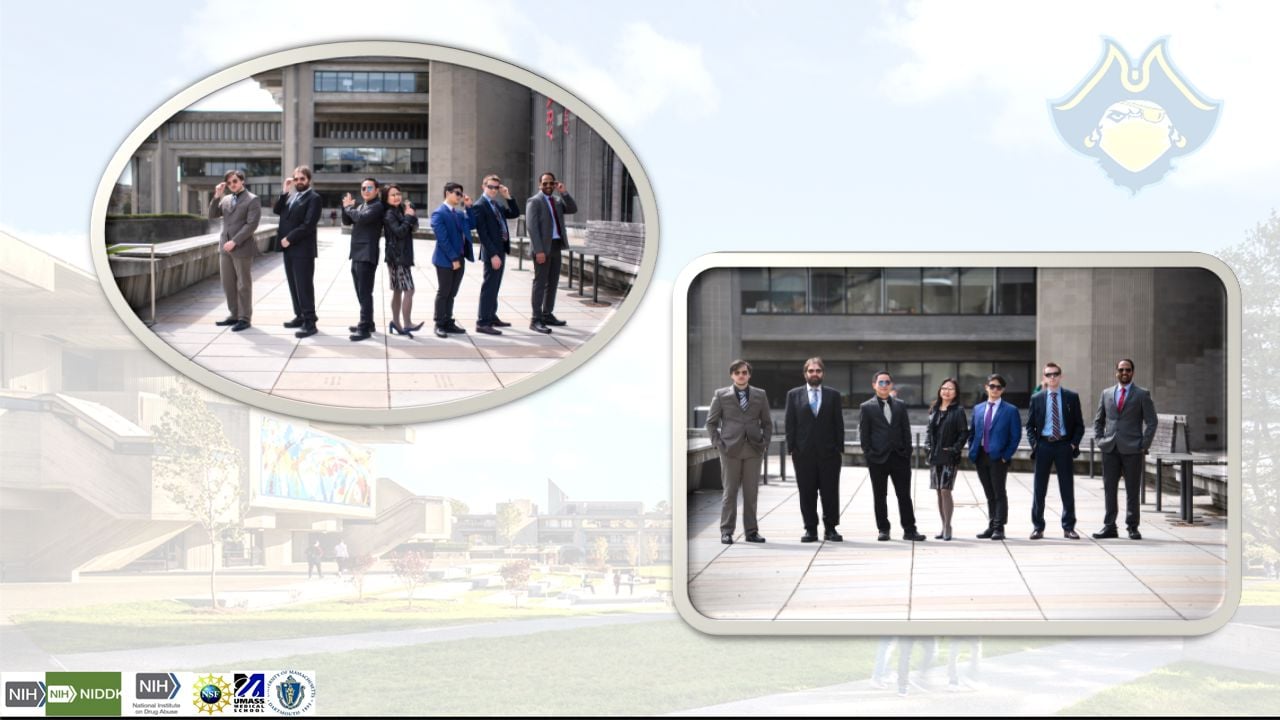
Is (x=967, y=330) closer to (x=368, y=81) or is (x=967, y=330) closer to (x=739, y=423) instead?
(x=739, y=423)

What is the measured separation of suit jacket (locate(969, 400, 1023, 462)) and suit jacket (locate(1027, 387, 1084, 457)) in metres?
0.05

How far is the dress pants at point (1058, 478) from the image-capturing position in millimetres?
5574

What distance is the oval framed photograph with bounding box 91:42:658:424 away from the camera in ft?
17.6

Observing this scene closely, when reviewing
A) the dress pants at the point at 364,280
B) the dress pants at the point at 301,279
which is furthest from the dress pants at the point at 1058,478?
the dress pants at the point at 301,279

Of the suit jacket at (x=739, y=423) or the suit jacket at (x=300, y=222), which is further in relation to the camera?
the suit jacket at (x=300, y=222)

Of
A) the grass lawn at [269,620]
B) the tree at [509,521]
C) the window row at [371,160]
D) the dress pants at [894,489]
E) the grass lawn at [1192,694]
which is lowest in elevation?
the grass lawn at [1192,694]

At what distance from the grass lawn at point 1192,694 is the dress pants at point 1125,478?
706mm

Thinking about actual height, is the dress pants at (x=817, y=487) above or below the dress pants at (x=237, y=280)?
below

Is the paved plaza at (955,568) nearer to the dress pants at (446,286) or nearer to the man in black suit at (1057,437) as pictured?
the man in black suit at (1057,437)

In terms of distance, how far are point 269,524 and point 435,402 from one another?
1215 millimetres

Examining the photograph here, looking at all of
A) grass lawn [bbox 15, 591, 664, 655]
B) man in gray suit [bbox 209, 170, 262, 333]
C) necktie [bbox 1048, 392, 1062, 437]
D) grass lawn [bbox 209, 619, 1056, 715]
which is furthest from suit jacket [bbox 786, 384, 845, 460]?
man in gray suit [bbox 209, 170, 262, 333]

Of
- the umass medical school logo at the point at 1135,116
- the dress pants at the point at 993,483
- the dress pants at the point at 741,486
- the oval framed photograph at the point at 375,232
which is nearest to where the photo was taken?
the umass medical school logo at the point at 1135,116

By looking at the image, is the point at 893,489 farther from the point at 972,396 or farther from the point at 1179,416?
the point at 1179,416

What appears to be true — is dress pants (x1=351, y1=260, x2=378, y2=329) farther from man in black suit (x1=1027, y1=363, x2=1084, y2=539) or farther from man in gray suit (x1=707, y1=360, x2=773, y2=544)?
man in black suit (x1=1027, y1=363, x2=1084, y2=539)
